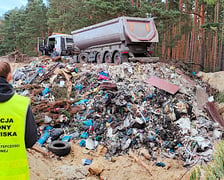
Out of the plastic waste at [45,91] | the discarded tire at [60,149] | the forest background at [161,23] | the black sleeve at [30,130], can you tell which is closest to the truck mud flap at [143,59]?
the forest background at [161,23]

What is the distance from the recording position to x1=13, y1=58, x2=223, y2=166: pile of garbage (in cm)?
780

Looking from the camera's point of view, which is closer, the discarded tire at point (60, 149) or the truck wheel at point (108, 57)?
the discarded tire at point (60, 149)

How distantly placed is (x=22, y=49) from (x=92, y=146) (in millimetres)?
37713

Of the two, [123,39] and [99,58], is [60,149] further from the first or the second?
[99,58]

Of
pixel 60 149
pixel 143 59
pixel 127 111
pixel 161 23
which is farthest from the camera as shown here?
pixel 161 23

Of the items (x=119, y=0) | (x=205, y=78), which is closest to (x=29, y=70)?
(x=205, y=78)

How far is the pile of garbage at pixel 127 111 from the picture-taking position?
7805 millimetres

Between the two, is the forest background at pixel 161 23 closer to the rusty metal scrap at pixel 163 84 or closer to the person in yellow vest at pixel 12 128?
the rusty metal scrap at pixel 163 84

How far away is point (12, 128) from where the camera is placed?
210 cm

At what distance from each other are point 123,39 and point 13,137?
1085cm

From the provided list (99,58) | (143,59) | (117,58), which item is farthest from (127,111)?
(99,58)

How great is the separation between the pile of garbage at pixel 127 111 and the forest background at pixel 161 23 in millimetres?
4294

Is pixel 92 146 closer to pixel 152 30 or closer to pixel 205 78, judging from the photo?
pixel 152 30

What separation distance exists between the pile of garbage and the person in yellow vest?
559cm
